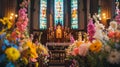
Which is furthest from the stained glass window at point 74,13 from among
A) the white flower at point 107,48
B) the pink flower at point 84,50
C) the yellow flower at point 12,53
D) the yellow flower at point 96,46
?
the yellow flower at point 12,53

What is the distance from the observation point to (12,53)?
2.38 m

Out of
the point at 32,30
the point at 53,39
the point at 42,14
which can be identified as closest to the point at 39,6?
the point at 42,14

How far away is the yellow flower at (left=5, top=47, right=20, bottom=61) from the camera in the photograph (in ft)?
7.72

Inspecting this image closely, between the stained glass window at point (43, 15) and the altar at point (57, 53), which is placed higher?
the stained glass window at point (43, 15)

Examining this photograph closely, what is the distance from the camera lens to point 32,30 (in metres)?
19.8

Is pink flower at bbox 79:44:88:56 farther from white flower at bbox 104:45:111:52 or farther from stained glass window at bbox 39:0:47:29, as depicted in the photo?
stained glass window at bbox 39:0:47:29

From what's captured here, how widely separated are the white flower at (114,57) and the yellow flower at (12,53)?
2.58 feet

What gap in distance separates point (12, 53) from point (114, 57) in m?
0.86

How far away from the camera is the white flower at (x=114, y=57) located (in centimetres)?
260

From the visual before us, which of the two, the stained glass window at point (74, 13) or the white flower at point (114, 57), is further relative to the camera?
the stained glass window at point (74, 13)

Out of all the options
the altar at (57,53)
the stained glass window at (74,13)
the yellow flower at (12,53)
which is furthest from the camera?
the stained glass window at (74,13)

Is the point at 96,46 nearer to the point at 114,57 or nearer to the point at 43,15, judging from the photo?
the point at 114,57

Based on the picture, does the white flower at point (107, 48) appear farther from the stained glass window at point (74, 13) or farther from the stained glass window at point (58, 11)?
the stained glass window at point (74, 13)

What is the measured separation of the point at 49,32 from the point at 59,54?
2495 millimetres
